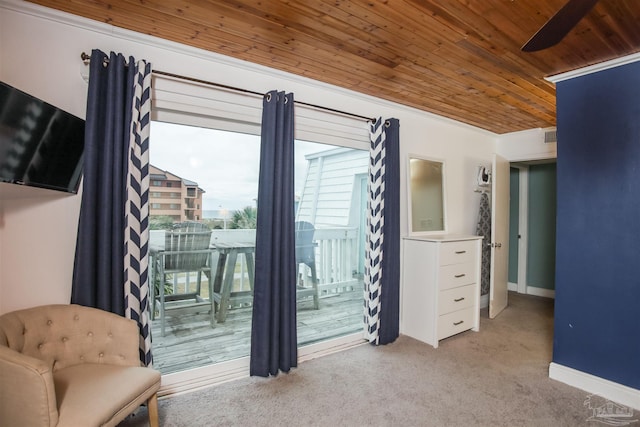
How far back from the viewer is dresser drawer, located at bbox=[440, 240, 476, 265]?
309 cm

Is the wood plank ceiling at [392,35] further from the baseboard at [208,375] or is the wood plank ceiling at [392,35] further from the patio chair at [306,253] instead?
the baseboard at [208,375]

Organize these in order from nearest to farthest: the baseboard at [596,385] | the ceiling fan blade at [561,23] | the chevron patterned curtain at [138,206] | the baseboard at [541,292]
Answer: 1. the ceiling fan blade at [561,23]
2. the chevron patterned curtain at [138,206]
3. the baseboard at [596,385]
4. the baseboard at [541,292]

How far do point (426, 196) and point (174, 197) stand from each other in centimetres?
251

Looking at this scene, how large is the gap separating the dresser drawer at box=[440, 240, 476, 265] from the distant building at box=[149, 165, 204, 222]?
2.14 metres

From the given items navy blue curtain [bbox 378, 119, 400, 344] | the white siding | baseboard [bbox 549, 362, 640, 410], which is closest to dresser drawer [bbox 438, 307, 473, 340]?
navy blue curtain [bbox 378, 119, 400, 344]

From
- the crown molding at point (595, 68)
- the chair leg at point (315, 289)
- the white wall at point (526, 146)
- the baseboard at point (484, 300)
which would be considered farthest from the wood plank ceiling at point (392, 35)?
the baseboard at point (484, 300)

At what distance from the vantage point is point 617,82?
2250 mm

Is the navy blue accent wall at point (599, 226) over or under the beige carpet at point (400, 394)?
over

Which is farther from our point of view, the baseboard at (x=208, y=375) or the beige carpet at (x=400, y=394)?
the baseboard at (x=208, y=375)

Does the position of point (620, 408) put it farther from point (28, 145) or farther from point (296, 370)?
point (28, 145)

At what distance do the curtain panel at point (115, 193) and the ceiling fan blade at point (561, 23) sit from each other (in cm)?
200

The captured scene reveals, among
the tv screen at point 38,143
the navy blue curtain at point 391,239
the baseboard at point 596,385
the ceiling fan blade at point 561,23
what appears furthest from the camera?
the navy blue curtain at point 391,239

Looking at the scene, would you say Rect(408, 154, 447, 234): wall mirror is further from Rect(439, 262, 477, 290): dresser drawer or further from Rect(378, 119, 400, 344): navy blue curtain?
Rect(439, 262, 477, 290): dresser drawer

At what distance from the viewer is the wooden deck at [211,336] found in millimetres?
2359
